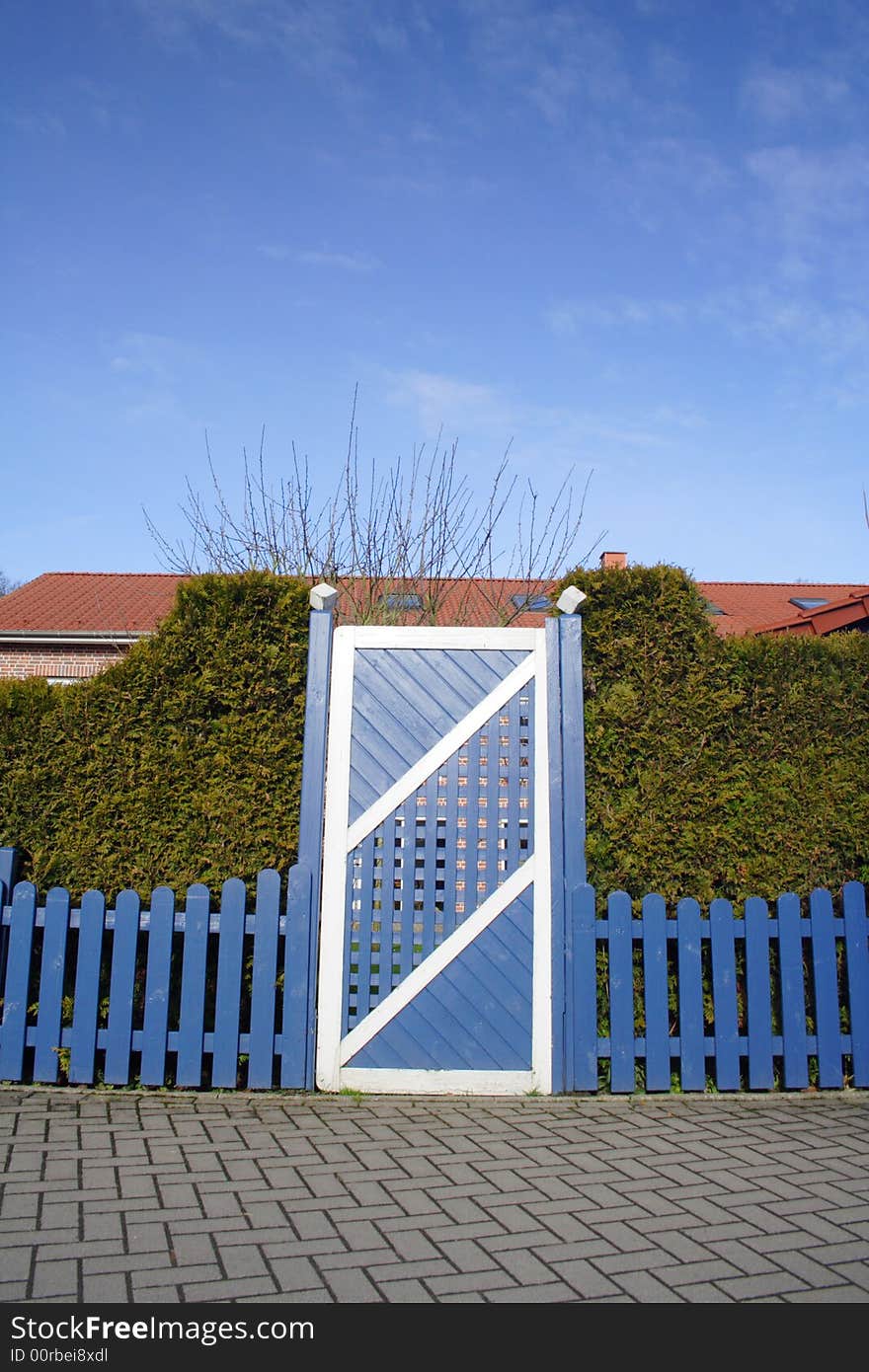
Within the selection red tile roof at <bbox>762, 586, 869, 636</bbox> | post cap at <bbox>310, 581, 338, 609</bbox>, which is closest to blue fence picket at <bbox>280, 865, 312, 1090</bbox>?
post cap at <bbox>310, 581, 338, 609</bbox>

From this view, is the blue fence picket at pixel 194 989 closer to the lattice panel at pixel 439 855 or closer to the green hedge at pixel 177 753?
the green hedge at pixel 177 753

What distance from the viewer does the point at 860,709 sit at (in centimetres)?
535

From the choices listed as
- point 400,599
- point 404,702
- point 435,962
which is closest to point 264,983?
point 435,962

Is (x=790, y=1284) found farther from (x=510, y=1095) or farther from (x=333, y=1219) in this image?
(x=510, y=1095)

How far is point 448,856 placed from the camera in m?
4.95

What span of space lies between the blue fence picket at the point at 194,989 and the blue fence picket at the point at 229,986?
0.08 m

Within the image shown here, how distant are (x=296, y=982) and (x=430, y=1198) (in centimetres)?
161

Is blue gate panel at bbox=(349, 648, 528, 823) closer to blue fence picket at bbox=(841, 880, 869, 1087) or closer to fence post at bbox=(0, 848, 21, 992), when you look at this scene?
fence post at bbox=(0, 848, 21, 992)

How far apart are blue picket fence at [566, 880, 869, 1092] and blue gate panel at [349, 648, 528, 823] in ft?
3.87

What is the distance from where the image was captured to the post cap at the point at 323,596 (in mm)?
4926

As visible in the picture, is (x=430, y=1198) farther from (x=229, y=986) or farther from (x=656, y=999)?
(x=656, y=999)
